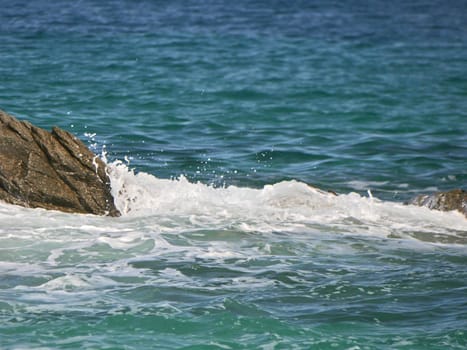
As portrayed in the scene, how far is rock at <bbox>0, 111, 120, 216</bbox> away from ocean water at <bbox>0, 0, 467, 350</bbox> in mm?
234

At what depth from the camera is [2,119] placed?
42.7 feet

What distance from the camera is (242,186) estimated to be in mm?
14930

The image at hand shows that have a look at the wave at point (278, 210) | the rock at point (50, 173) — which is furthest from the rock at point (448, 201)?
the rock at point (50, 173)

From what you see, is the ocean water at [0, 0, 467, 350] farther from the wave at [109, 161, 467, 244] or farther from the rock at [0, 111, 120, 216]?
the rock at [0, 111, 120, 216]

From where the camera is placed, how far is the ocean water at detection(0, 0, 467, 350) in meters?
8.72

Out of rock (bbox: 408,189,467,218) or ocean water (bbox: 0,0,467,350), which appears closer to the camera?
ocean water (bbox: 0,0,467,350)

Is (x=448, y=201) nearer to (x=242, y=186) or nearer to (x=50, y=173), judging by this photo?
(x=242, y=186)

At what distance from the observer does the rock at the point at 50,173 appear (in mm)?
12539

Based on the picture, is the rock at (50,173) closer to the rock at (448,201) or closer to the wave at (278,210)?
the wave at (278,210)

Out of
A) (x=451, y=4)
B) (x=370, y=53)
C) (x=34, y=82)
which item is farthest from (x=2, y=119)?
(x=451, y=4)

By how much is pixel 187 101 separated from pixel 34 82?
3699 mm

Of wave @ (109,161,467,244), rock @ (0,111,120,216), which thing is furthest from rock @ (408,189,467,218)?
rock @ (0,111,120,216)

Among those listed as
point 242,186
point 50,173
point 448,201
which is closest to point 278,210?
point 242,186

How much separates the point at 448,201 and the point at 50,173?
4.81m
